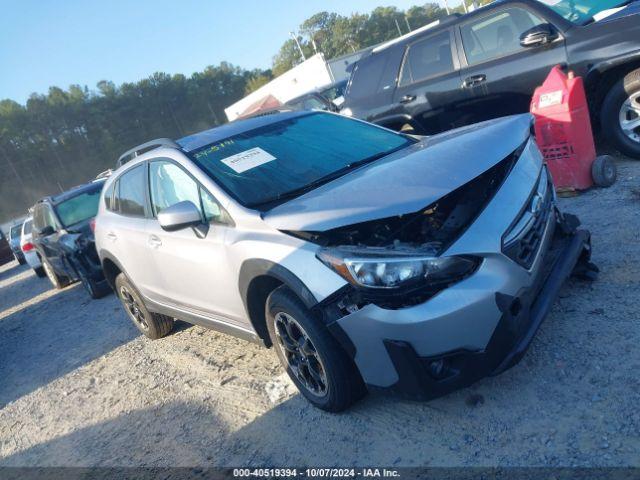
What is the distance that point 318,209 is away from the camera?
2783 mm

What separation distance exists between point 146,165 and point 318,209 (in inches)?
85.1

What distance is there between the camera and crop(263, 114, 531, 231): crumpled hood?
2.61 metres

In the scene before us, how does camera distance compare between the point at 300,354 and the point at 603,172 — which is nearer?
the point at 300,354

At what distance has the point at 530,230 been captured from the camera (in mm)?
2787

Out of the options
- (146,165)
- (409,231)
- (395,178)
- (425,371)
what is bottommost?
(425,371)

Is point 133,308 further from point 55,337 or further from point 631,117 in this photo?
point 631,117

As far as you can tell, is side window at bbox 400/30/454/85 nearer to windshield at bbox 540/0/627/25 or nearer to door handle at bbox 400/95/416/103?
door handle at bbox 400/95/416/103

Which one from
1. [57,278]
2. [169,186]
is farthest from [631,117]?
[57,278]

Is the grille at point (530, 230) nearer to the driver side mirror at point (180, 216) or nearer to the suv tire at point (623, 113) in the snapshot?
the driver side mirror at point (180, 216)

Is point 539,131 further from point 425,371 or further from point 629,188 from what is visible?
point 425,371

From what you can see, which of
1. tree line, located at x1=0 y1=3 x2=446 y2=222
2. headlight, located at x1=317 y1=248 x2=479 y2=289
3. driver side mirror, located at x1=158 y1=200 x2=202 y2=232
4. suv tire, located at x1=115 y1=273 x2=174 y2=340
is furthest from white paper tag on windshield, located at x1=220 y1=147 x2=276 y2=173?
tree line, located at x1=0 y1=3 x2=446 y2=222

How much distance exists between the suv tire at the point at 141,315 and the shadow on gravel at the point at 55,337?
0.47 metres

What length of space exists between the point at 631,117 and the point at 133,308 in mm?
5331

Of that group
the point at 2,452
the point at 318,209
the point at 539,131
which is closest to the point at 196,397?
the point at 2,452
